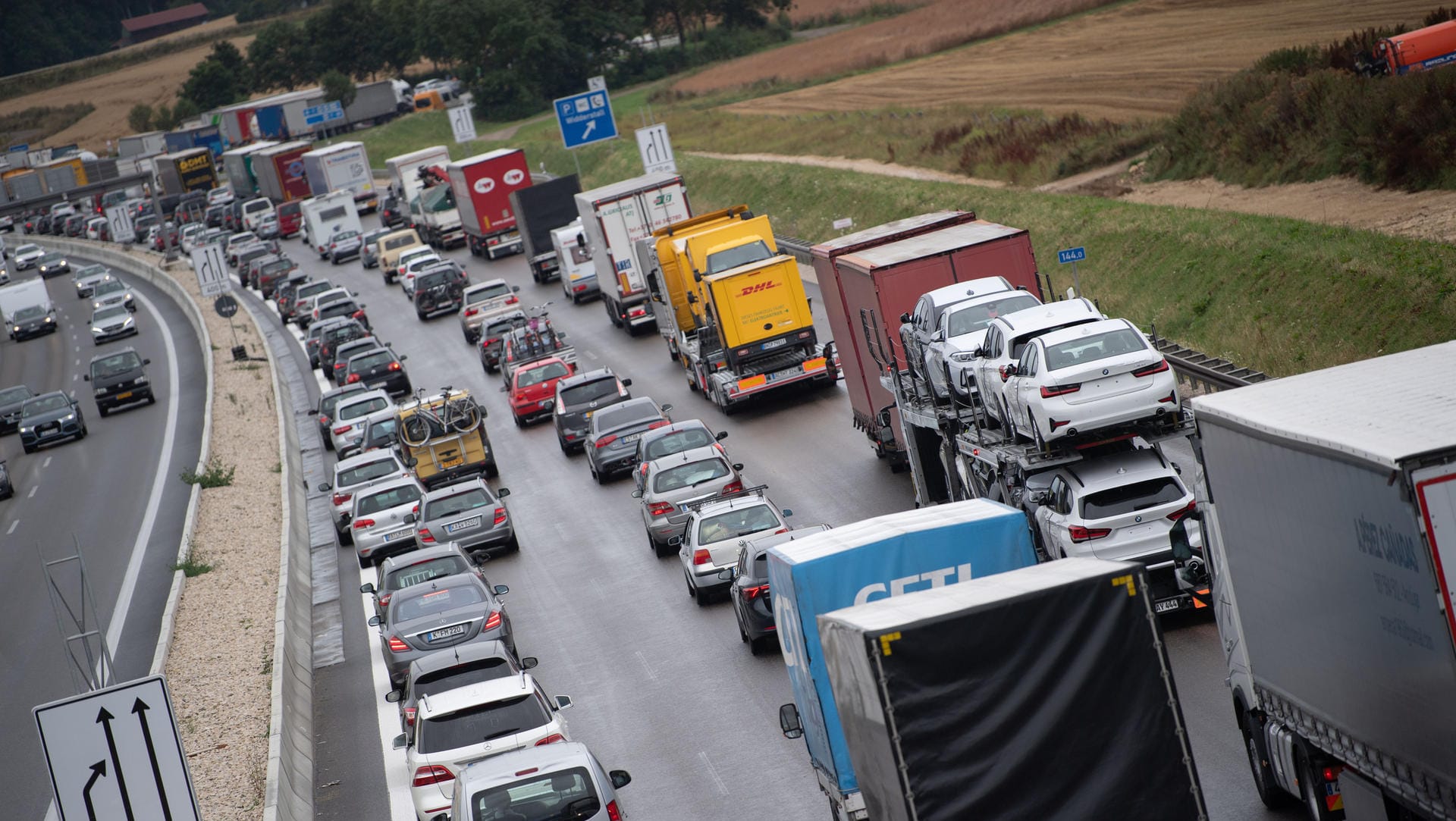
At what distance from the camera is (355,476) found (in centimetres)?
3175

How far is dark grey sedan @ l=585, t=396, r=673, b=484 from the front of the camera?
3142 cm

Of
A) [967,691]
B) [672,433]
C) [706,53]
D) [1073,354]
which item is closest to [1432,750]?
[967,691]

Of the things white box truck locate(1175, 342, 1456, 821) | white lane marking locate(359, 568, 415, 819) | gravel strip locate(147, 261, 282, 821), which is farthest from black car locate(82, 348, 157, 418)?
white box truck locate(1175, 342, 1456, 821)

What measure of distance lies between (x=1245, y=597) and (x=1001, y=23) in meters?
83.5

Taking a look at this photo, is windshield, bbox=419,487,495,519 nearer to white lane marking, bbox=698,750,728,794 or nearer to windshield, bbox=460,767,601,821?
white lane marking, bbox=698,750,728,794

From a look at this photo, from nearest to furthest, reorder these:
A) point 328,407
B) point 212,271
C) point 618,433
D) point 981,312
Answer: point 981,312, point 618,433, point 328,407, point 212,271

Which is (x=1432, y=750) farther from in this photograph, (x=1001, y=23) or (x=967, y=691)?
(x=1001, y=23)

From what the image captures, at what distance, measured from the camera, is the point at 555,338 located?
4216cm

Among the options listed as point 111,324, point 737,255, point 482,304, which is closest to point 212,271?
point 482,304

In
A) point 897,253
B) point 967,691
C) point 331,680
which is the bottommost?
point 331,680

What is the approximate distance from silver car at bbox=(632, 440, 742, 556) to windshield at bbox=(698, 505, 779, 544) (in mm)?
2823

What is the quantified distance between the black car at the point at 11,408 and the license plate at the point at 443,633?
4103 centimetres

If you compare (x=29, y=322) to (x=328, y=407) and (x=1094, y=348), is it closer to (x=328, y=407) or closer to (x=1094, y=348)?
(x=328, y=407)

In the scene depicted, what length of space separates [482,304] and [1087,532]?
34.6m
